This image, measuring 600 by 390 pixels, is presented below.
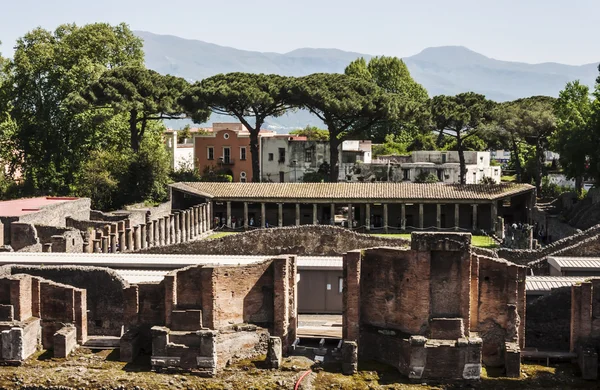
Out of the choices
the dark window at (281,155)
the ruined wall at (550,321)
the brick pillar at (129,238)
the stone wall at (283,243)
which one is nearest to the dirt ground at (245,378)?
the ruined wall at (550,321)

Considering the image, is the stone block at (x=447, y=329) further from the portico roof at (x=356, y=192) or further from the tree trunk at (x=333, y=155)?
the tree trunk at (x=333, y=155)

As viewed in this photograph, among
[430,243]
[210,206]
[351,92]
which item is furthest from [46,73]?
[430,243]

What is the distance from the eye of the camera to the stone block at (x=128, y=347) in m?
29.8

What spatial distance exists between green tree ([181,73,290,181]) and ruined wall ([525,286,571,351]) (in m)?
41.9

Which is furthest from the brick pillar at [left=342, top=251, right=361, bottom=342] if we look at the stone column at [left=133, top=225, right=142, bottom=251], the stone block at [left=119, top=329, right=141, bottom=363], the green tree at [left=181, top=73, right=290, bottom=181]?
the green tree at [left=181, top=73, right=290, bottom=181]

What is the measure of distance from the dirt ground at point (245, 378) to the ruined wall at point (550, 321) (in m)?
1.68

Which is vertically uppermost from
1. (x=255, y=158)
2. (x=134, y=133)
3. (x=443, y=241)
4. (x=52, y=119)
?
(x=52, y=119)

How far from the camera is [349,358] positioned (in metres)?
28.5

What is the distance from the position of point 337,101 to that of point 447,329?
137 ft

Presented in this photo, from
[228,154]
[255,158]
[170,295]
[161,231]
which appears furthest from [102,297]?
[228,154]

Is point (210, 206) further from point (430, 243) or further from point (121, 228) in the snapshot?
point (430, 243)

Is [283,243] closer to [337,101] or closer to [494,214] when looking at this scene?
[494,214]

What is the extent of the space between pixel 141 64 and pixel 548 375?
2393 inches

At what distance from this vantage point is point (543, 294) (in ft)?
102
